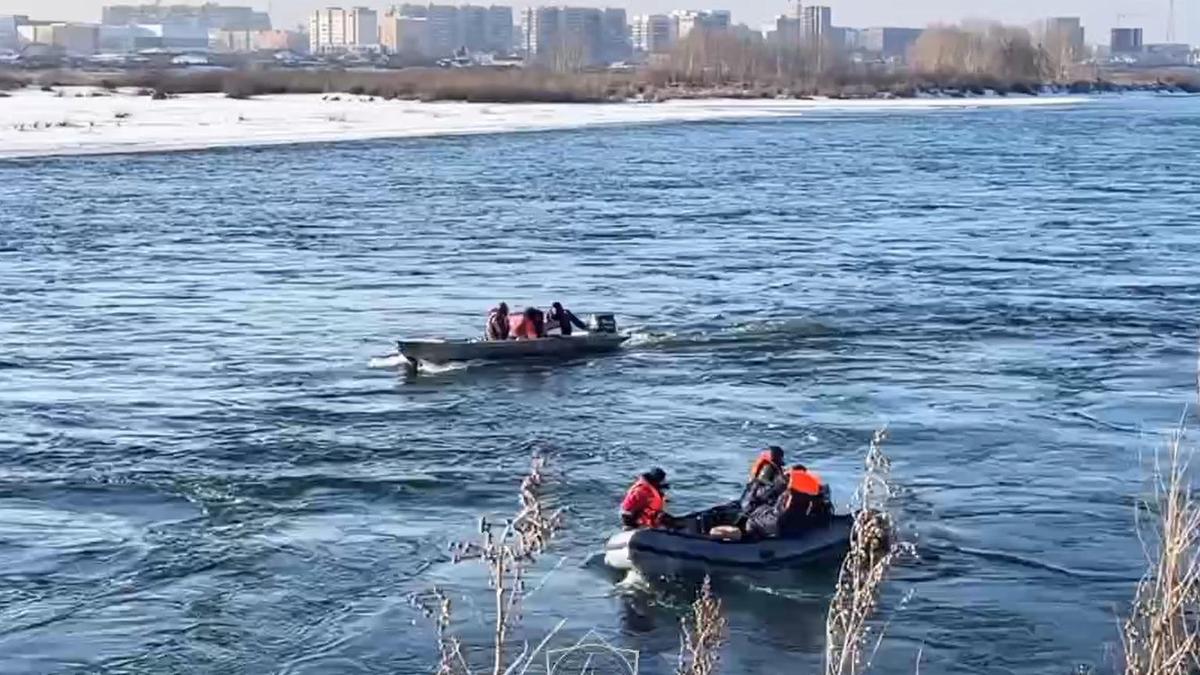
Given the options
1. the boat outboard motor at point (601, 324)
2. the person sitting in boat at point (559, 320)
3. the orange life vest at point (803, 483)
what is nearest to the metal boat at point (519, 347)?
the boat outboard motor at point (601, 324)

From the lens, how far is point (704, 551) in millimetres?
16859

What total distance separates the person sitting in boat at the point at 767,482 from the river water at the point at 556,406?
864 mm

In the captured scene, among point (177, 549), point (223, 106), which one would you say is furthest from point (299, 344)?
point (223, 106)

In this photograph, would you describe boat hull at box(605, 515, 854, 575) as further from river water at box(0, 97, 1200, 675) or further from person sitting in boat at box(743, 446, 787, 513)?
person sitting in boat at box(743, 446, 787, 513)

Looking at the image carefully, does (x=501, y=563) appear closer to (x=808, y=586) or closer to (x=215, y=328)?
(x=808, y=586)

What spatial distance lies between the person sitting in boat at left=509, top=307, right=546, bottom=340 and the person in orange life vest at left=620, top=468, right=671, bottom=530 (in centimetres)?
1028

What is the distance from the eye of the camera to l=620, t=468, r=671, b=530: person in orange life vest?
17.0 meters

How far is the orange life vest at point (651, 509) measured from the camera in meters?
17.0

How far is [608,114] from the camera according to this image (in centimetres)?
10194

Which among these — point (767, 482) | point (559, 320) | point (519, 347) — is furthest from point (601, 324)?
point (767, 482)

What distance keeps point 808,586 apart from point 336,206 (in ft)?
119

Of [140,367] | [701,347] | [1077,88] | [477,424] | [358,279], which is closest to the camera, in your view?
[477,424]

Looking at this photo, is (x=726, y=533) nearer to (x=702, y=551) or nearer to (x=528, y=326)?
(x=702, y=551)

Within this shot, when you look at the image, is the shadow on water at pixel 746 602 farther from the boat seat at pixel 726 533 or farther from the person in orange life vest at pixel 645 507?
the person in orange life vest at pixel 645 507
